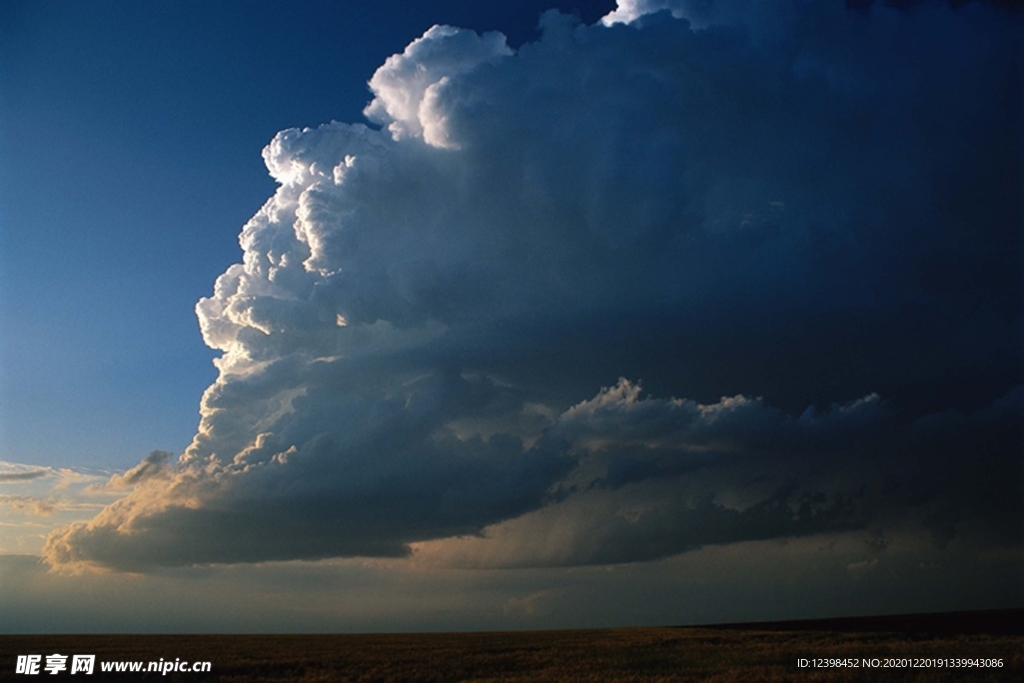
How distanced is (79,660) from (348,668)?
70.7 ft

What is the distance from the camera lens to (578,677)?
39.8 m

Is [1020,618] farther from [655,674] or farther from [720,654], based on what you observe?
[655,674]

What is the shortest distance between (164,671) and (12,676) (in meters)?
10.7

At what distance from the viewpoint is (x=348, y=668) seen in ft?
160

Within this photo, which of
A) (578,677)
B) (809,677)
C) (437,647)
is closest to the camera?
(809,677)

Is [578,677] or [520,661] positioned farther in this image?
[520,661]

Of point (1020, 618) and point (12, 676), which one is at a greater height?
point (12, 676)

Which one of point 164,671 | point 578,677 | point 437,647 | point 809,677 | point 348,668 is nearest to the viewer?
point 809,677

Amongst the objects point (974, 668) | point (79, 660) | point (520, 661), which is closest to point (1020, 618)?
point (974, 668)

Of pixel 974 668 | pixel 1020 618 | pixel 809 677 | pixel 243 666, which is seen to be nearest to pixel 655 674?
pixel 809 677

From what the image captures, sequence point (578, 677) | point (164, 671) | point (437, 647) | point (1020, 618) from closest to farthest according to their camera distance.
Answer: point (578, 677) → point (164, 671) → point (437, 647) → point (1020, 618)

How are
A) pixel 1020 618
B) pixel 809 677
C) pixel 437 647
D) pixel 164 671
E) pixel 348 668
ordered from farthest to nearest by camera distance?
pixel 1020 618 → pixel 437 647 → pixel 348 668 → pixel 164 671 → pixel 809 677

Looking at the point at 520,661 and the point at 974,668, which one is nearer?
the point at 974,668

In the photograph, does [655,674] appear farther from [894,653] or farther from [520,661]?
[894,653]
